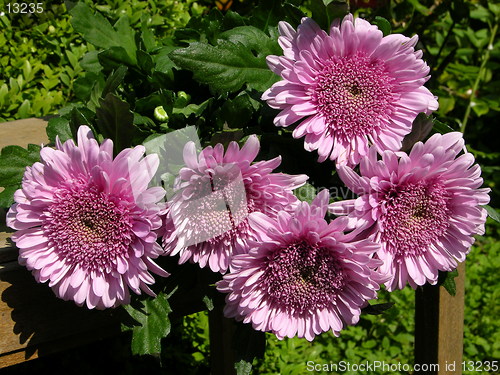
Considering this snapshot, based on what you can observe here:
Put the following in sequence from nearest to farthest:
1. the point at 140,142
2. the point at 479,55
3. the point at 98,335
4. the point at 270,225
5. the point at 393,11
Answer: the point at 270,225 → the point at 140,142 → the point at 98,335 → the point at 393,11 → the point at 479,55

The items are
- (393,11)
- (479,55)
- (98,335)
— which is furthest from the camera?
(479,55)

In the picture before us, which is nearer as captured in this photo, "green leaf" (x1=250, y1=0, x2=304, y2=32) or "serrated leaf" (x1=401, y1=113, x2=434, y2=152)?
"serrated leaf" (x1=401, y1=113, x2=434, y2=152)

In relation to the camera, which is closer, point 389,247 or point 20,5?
point 389,247

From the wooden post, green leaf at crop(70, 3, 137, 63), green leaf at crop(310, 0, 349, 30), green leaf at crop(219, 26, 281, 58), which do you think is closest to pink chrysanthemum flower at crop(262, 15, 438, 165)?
green leaf at crop(310, 0, 349, 30)

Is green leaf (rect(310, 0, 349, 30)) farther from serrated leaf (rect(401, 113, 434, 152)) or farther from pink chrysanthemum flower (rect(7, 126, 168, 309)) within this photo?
pink chrysanthemum flower (rect(7, 126, 168, 309))

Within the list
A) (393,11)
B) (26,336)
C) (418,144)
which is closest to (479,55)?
(393,11)

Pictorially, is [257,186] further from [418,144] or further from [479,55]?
[479,55]
